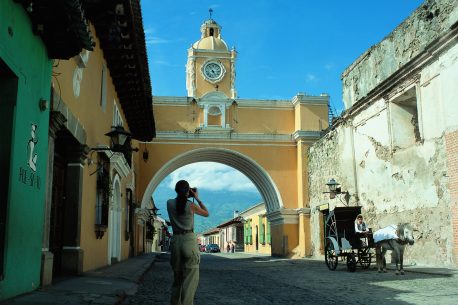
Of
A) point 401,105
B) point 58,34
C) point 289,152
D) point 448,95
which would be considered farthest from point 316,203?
point 58,34

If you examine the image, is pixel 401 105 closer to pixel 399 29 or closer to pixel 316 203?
pixel 399 29

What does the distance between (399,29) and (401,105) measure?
2.14 metres

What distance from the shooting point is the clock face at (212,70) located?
27.2 metres

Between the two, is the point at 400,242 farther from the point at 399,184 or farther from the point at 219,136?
the point at 219,136

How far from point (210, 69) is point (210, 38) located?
249 cm

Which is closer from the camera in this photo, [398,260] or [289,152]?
[398,260]

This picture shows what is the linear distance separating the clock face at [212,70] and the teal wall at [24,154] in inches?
823

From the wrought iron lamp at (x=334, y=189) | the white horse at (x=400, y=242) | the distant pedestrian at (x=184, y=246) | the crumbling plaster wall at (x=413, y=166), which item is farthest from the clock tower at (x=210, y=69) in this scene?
the distant pedestrian at (x=184, y=246)

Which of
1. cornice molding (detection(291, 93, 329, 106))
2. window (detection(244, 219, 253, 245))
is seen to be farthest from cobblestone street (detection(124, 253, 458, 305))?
window (detection(244, 219, 253, 245))

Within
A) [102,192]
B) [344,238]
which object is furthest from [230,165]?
[102,192]

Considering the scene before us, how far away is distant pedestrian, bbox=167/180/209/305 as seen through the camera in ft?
15.5

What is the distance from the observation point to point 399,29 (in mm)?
14180

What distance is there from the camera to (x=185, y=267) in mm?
4734

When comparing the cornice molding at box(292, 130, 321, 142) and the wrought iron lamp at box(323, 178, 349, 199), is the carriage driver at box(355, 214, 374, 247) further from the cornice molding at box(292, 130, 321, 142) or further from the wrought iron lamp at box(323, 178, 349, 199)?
the cornice molding at box(292, 130, 321, 142)
